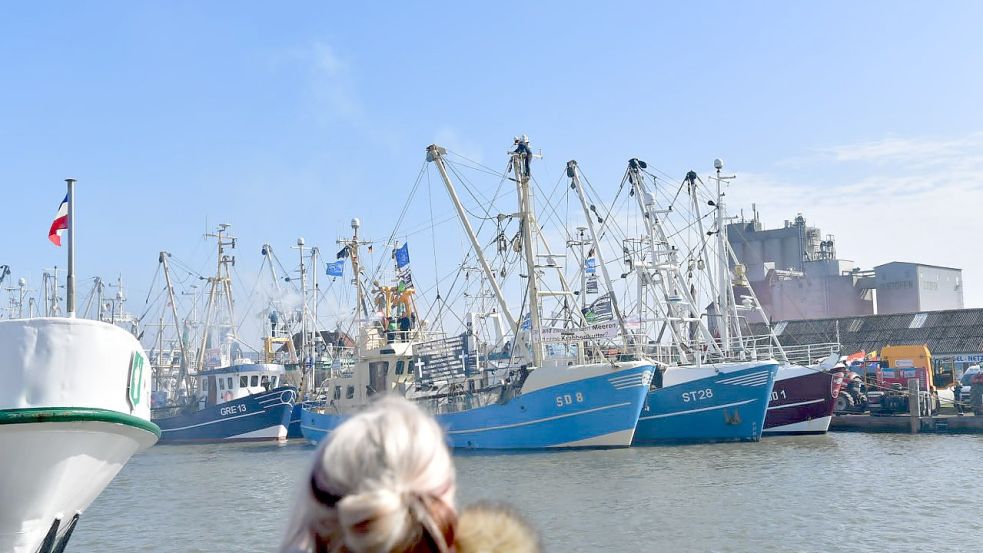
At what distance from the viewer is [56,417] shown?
9773mm

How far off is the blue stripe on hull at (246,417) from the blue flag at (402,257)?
10326 mm

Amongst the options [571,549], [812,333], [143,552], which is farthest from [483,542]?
[812,333]

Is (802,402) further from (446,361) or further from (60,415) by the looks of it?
(60,415)

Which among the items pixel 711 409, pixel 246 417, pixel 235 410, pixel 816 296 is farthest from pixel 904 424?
pixel 816 296

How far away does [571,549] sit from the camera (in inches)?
582

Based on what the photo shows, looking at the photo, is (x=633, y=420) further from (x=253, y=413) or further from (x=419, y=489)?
(x=419, y=489)

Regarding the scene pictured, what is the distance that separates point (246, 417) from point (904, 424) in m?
26.9

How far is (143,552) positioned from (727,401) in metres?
20.0

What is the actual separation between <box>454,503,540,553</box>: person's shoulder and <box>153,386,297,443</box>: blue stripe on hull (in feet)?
145

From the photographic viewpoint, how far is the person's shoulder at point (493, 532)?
74.1 inches

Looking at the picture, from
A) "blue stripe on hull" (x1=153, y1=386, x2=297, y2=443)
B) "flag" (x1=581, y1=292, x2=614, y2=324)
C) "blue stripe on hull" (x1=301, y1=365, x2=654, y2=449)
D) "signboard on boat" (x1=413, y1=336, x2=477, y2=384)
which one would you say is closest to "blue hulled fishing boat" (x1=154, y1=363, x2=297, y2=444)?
"blue stripe on hull" (x1=153, y1=386, x2=297, y2=443)

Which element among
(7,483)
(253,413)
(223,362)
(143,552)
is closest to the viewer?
(7,483)

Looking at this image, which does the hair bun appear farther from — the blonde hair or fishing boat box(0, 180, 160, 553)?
fishing boat box(0, 180, 160, 553)

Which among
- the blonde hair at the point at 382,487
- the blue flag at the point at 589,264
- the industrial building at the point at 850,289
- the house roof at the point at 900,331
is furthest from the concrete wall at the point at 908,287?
the blonde hair at the point at 382,487
